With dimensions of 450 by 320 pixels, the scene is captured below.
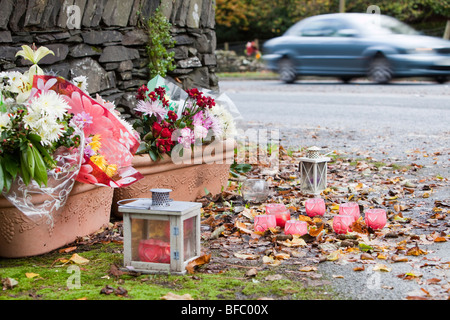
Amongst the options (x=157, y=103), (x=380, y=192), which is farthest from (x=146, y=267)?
(x=380, y=192)

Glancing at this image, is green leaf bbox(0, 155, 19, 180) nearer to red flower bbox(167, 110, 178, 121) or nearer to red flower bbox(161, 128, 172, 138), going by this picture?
red flower bbox(161, 128, 172, 138)

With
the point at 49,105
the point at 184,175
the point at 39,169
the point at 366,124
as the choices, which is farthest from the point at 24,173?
the point at 366,124

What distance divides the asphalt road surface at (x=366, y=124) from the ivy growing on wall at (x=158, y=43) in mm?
2382

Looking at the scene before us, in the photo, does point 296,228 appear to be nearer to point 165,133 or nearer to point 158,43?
point 165,133

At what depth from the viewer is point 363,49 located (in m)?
14.2

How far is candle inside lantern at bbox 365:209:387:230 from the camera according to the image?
3740mm

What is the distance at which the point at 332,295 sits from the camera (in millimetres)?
2787

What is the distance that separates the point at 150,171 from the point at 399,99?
844 centimetres

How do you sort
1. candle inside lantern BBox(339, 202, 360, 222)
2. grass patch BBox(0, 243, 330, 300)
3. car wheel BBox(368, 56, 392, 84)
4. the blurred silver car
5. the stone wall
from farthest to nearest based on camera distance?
car wheel BBox(368, 56, 392, 84) < the blurred silver car < the stone wall < candle inside lantern BBox(339, 202, 360, 222) < grass patch BBox(0, 243, 330, 300)

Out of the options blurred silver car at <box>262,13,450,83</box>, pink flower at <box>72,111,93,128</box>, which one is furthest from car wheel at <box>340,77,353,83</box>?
pink flower at <box>72,111,93,128</box>

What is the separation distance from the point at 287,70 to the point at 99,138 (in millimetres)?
13156

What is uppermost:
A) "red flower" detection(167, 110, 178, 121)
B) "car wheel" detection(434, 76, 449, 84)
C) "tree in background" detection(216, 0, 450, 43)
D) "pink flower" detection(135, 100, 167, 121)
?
"tree in background" detection(216, 0, 450, 43)

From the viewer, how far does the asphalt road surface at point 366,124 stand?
3.02 m

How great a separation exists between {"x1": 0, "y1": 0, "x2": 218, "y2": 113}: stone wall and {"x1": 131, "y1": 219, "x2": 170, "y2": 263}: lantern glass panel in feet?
4.65
